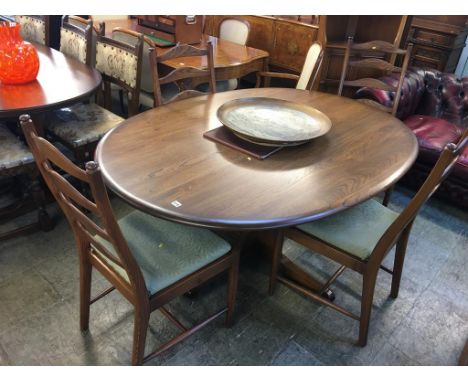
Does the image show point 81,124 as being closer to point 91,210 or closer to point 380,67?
point 91,210

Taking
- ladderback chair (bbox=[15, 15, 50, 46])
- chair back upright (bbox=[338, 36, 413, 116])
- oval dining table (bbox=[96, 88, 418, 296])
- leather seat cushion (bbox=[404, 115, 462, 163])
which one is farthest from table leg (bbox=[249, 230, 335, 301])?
ladderback chair (bbox=[15, 15, 50, 46])

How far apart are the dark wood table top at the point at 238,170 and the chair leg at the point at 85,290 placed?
38cm

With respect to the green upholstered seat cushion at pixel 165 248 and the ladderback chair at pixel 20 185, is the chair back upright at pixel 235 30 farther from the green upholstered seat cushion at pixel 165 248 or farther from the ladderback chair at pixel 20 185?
the green upholstered seat cushion at pixel 165 248

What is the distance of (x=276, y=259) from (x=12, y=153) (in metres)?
1.39

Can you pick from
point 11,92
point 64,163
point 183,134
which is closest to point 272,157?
point 183,134

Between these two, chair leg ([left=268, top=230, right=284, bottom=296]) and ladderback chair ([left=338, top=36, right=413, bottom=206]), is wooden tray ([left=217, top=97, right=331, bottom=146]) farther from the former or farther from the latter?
ladderback chair ([left=338, top=36, right=413, bottom=206])

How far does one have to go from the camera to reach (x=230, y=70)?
2.78 metres

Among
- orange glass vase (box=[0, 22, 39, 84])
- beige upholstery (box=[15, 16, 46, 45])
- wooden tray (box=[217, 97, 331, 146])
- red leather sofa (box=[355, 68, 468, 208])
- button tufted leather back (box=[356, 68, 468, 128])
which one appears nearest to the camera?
wooden tray (box=[217, 97, 331, 146])

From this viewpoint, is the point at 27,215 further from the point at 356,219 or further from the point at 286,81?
the point at 286,81

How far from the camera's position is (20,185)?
2.29m

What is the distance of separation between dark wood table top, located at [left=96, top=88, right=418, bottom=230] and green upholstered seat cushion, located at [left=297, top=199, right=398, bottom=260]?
211 mm

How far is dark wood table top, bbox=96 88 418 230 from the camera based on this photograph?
3.66 ft
